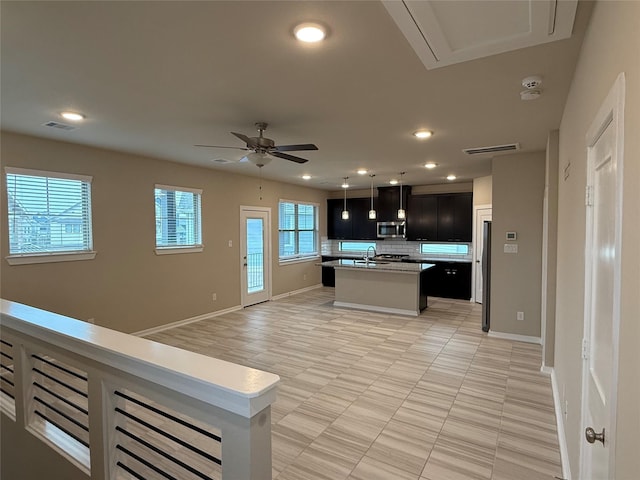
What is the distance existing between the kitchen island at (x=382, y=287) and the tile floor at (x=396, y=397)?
47 cm

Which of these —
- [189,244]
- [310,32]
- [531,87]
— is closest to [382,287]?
[189,244]

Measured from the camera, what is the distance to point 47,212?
4.07 metres

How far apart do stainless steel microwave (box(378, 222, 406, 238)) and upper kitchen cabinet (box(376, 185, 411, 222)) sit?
0.13m

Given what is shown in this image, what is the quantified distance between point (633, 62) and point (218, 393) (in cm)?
160

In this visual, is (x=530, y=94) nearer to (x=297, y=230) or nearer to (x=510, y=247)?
(x=510, y=247)

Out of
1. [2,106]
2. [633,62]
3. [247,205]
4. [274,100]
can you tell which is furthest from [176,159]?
[633,62]

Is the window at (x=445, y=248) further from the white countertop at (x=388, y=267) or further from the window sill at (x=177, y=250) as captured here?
the window sill at (x=177, y=250)

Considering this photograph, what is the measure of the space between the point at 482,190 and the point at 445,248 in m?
1.71

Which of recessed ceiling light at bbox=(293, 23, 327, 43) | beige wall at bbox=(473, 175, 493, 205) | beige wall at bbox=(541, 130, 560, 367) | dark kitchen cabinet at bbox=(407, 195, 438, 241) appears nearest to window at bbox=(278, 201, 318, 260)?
dark kitchen cabinet at bbox=(407, 195, 438, 241)

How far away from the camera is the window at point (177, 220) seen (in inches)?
212

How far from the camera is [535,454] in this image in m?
2.47

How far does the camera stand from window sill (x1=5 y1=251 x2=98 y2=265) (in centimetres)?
380

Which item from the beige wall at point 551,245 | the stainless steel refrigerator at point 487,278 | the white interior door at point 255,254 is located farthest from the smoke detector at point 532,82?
the white interior door at point 255,254

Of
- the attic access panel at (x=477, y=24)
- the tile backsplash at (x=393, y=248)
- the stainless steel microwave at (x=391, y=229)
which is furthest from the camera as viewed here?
the tile backsplash at (x=393, y=248)
